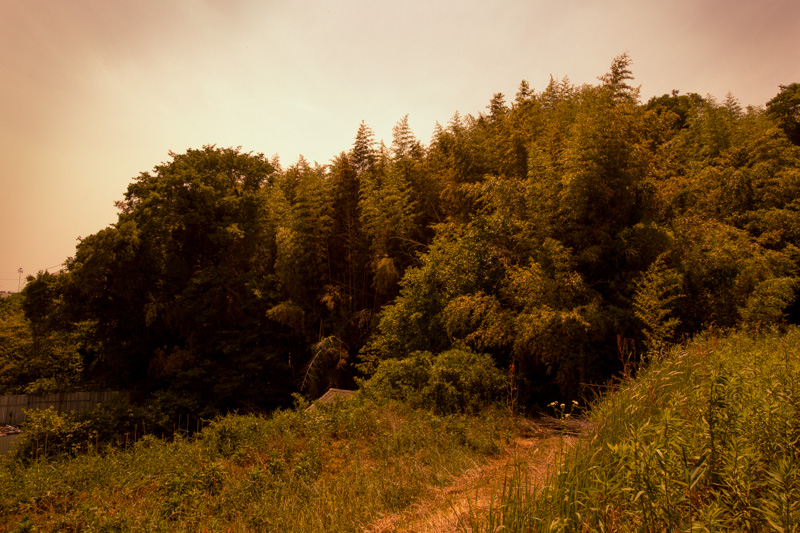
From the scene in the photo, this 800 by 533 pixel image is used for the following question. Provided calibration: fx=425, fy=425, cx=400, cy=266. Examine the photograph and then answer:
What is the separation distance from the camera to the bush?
20.5 ft

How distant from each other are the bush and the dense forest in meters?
0.37

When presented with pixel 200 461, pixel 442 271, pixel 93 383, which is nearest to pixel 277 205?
pixel 442 271

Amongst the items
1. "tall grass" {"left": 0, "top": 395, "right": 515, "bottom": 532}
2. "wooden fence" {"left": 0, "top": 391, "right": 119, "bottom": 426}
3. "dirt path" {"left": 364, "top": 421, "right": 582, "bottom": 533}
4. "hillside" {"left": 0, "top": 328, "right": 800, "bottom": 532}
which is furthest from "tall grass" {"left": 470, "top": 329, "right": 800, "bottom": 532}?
"wooden fence" {"left": 0, "top": 391, "right": 119, "bottom": 426}

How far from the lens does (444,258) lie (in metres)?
9.09

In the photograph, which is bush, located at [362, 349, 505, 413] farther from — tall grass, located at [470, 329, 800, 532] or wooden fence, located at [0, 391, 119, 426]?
wooden fence, located at [0, 391, 119, 426]

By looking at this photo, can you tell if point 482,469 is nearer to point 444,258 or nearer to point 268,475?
point 268,475

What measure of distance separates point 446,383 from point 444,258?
3.34 meters

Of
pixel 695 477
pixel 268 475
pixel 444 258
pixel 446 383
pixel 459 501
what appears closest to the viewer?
pixel 695 477

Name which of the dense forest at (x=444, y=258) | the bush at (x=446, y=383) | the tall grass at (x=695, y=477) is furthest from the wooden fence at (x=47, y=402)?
the tall grass at (x=695, y=477)

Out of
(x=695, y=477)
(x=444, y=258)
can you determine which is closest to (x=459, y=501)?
(x=695, y=477)

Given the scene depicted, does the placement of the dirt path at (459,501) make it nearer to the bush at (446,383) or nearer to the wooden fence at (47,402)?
the bush at (446,383)

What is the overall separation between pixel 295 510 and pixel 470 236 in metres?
6.02

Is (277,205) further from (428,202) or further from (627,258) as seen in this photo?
(627,258)

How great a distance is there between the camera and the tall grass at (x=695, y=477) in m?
1.66
